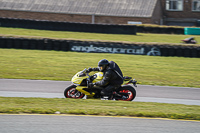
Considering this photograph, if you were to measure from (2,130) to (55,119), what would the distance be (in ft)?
3.92

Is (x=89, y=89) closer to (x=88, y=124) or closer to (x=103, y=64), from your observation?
(x=103, y=64)

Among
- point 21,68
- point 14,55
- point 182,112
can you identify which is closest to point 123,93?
point 182,112

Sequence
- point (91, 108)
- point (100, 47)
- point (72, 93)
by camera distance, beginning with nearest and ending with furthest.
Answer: point (91, 108)
point (72, 93)
point (100, 47)

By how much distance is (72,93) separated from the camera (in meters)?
9.75

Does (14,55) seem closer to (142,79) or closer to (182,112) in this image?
(142,79)

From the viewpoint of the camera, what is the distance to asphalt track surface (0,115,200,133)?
611 centimetres

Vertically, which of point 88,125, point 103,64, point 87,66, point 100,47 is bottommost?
point 88,125

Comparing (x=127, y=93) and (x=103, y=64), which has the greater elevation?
(x=103, y=64)

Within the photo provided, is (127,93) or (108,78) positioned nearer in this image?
(108,78)

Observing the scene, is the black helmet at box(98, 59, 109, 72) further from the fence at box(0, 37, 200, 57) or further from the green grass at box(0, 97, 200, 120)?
the fence at box(0, 37, 200, 57)

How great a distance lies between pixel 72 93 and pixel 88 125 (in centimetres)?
337

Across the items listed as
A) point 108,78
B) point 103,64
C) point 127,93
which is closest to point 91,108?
point 108,78

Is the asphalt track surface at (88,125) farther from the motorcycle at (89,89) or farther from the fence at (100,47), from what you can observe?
the fence at (100,47)

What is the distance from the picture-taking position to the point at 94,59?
62.6 ft
